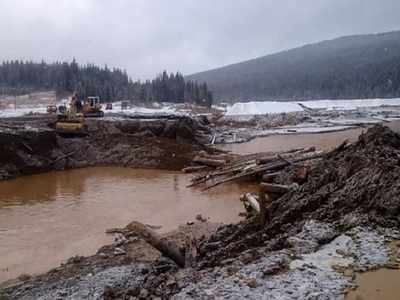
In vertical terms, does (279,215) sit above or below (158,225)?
above

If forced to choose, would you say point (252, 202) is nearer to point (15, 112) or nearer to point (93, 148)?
point (93, 148)

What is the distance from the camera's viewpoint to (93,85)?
8581 centimetres

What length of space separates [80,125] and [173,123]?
630cm

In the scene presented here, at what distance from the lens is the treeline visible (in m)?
86.7

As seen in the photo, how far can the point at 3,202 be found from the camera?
16750 mm

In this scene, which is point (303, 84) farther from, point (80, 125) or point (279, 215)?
point (279, 215)

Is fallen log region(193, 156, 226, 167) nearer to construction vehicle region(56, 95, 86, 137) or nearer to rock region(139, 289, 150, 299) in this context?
construction vehicle region(56, 95, 86, 137)

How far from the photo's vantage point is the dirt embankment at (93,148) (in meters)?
22.7

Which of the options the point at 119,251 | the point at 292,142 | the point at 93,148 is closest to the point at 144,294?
the point at 119,251

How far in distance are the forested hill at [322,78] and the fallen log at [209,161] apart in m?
102

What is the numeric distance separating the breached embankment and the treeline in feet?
234

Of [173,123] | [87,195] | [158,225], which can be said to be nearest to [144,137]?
[173,123]

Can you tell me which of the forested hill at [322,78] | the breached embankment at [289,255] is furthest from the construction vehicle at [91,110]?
the forested hill at [322,78]

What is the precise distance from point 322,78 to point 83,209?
136232 millimetres
